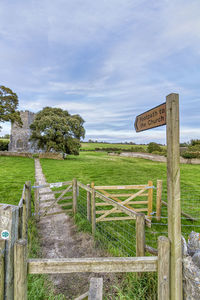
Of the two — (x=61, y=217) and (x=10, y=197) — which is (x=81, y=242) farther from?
(x=10, y=197)

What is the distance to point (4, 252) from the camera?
72.3 inches

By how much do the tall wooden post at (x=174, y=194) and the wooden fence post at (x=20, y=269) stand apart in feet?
5.81

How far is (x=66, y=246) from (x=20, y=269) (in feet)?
9.33

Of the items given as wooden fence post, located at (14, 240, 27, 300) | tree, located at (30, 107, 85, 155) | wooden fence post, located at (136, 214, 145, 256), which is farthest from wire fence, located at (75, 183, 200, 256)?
tree, located at (30, 107, 85, 155)

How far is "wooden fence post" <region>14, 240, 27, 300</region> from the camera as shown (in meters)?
1.85

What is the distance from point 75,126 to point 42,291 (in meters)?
30.7

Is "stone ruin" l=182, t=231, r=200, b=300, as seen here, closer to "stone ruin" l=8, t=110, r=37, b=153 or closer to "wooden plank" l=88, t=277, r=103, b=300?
"wooden plank" l=88, t=277, r=103, b=300

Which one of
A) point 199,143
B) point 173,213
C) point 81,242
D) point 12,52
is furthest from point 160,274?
point 199,143

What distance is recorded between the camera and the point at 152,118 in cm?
238

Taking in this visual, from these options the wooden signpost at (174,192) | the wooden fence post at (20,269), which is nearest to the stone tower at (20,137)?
the wooden fence post at (20,269)

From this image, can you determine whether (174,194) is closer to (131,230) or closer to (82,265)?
(82,265)

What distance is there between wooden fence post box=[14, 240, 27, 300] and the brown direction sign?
2.22m

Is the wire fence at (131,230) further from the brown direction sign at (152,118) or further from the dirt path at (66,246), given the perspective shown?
the brown direction sign at (152,118)

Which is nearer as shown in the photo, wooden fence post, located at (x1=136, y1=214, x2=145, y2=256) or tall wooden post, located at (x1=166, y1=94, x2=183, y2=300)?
tall wooden post, located at (x1=166, y1=94, x2=183, y2=300)
